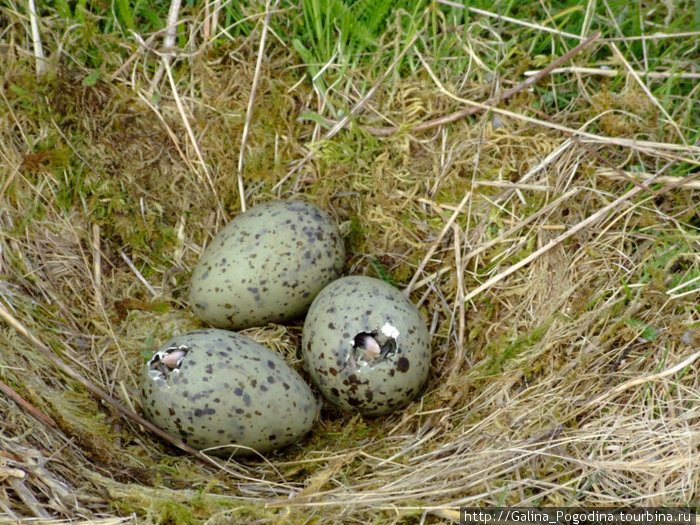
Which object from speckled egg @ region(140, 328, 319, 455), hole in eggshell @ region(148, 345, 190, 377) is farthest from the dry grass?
hole in eggshell @ region(148, 345, 190, 377)

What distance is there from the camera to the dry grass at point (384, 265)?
91.5 inches

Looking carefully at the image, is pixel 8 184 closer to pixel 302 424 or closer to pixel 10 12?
pixel 10 12

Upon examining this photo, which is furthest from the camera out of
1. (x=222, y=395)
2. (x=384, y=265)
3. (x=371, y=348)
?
(x=384, y=265)

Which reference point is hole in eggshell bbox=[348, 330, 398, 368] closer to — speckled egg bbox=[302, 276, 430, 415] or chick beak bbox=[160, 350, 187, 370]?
speckled egg bbox=[302, 276, 430, 415]

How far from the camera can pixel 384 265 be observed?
10.7 ft

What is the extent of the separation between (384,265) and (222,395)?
1.09 meters

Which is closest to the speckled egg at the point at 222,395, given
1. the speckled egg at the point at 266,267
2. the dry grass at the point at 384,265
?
the dry grass at the point at 384,265

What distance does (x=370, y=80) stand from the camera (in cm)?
323

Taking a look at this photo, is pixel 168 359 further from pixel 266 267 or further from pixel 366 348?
pixel 366 348

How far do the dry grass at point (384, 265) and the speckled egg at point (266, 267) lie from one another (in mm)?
207

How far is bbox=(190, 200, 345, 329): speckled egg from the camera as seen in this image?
2.94 metres

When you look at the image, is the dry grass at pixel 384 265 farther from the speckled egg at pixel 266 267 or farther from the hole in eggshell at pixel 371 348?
the hole in eggshell at pixel 371 348

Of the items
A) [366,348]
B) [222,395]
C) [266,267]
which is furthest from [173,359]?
[366,348]

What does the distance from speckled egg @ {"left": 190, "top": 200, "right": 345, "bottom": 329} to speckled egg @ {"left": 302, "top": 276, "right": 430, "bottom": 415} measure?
0.19 metres
